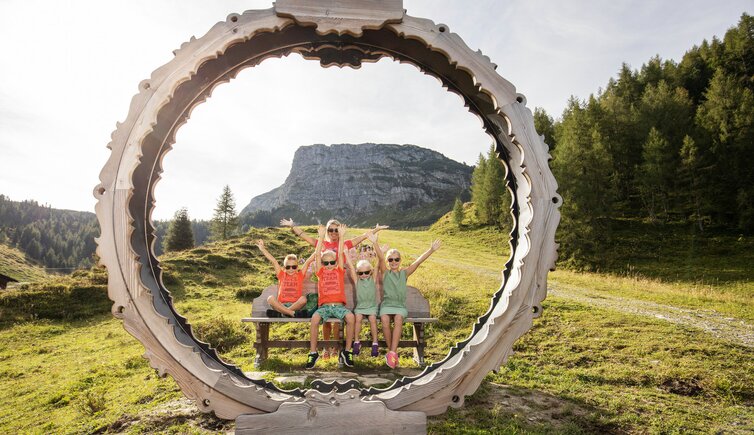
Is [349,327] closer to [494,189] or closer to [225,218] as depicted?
[494,189]

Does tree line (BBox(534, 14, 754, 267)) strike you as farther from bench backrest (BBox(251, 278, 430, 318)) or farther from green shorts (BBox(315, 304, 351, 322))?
green shorts (BBox(315, 304, 351, 322))

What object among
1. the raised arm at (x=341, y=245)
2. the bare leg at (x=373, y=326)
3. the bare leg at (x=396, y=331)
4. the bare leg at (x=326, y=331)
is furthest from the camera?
the bare leg at (x=326, y=331)

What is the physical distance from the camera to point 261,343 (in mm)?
7051

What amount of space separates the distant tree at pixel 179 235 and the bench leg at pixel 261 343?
49606 mm

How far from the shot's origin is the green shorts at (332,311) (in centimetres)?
592

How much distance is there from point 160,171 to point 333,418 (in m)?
2.78

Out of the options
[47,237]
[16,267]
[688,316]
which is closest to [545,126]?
[688,316]

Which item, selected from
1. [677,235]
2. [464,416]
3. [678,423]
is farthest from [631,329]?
[677,235]

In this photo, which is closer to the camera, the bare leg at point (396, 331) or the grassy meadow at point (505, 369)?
the grassy meadow at point (505, 369)

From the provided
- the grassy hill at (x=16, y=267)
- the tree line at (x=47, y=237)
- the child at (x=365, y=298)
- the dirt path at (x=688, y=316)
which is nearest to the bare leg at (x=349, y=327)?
the child at (x=365, y=298)

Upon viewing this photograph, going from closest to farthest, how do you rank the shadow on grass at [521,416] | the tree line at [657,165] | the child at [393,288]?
the shadow on grass at [521,416], the child at [393,288], the tree line at [657,165]

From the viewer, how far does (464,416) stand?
14.8 feet

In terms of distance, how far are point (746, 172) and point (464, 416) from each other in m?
45.9

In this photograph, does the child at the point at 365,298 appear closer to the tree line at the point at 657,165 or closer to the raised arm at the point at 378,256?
the raised arm at the point at 378,256
